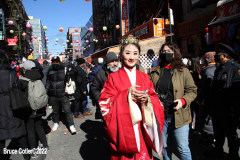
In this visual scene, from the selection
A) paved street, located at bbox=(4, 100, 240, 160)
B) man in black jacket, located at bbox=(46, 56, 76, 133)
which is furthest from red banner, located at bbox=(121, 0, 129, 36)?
paved street, located at bbox=(4, 100, 240, 160)

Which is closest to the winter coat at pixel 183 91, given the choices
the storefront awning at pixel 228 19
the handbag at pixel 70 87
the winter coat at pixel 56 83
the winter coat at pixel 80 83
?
the winter coat at pixel 56 83

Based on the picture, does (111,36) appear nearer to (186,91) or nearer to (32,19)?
(186,91)

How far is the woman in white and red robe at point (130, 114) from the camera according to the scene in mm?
1765

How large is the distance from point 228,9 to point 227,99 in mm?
5314

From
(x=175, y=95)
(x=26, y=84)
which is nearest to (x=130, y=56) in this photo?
(x=175, y=95)

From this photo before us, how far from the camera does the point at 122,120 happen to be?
1.78 m

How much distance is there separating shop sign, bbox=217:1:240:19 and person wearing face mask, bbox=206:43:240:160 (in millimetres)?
4453

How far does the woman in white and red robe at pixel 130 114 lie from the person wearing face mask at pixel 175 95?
0.46m

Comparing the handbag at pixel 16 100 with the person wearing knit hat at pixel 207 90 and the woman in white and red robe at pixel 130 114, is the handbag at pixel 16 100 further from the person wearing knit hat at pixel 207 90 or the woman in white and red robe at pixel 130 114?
the person wearing knit hat at pixel 207 90

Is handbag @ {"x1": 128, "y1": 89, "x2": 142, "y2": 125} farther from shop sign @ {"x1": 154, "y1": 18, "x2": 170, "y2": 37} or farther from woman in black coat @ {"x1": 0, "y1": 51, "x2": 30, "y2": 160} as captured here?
shop sign @ {"x1": 154, "y1": 18, "x2": 170, "y2": 37}

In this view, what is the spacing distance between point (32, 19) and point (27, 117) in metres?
80.4

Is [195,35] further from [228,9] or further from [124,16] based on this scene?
[124,16]

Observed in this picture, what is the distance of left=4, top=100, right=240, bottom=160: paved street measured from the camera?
3587mm

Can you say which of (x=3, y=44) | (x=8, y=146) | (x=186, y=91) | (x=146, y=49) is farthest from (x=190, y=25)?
(x=3, y=44)
